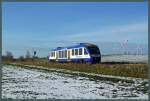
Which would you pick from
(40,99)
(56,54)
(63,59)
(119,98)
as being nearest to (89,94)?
(119,98)

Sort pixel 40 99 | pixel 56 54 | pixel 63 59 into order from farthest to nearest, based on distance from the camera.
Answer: pixel 56 54 < pixel 63 59 < pixel 40 99

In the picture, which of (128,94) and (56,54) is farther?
(56,54)

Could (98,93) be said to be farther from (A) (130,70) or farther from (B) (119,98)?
(A) (130,70)

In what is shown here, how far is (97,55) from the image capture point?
34.8 metres

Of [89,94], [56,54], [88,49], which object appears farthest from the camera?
[56,54]

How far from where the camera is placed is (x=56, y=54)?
44688mm

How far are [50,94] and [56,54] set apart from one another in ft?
106

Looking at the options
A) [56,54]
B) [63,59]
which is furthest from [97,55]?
[56,54]

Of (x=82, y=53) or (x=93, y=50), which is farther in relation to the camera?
(x=82, y=53)

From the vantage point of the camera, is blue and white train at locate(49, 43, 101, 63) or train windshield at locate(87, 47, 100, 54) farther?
train windshield at locate(87, 47, 100, 54)

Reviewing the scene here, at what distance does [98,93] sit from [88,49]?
71.3ft

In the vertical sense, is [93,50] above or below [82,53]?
above

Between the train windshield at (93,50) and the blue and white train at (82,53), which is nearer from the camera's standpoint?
the blue and white train at (82,53)

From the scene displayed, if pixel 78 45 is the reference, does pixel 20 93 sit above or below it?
below
